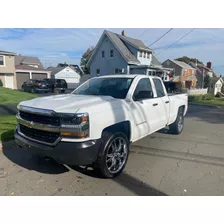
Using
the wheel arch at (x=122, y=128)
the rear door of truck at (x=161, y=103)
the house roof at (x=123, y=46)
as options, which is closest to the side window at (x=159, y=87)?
the rear door of truck at (x=161, y=103)

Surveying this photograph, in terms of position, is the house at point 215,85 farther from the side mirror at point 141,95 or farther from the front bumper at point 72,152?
the front bumper at point 72,152

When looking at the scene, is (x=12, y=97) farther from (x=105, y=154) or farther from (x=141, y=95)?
(x=105, y=154)

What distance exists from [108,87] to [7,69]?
26.5 meters

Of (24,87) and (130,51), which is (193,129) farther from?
(130,51)

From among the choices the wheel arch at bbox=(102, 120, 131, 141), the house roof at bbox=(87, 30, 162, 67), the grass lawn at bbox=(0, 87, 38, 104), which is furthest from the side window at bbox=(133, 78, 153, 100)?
the house roof at bbox=(87, 30, 162, 67)

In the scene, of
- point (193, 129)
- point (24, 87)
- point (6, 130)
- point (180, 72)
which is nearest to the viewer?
point (6, 130)

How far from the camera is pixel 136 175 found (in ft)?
12.1

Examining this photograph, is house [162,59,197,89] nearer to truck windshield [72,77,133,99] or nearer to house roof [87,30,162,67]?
house roof [87,30,162,67]

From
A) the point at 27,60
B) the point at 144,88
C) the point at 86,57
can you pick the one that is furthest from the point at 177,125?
the point at 86,57

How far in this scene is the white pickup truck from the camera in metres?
2.94

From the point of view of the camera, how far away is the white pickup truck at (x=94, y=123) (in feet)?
9.64

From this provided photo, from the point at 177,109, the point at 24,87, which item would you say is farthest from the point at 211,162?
the point at 24,87

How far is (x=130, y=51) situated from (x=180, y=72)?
843 inches

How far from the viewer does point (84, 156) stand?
117 inches
